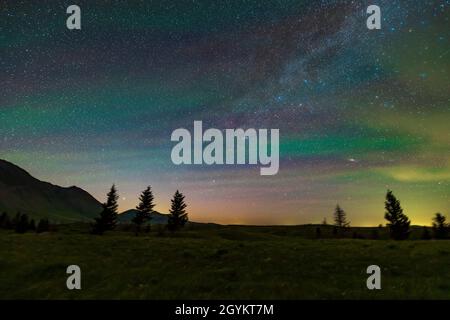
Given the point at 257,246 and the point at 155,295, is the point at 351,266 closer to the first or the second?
the point at 257,246

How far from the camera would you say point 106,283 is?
1705 centimetres

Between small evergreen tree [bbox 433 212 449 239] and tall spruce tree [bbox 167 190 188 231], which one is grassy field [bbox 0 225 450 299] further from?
small evergreen tree [bbox 433 212 449 239]

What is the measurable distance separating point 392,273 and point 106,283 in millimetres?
16296

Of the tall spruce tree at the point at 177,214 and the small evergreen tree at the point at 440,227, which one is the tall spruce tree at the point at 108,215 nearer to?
the tall spruce tree at the point at 177,214

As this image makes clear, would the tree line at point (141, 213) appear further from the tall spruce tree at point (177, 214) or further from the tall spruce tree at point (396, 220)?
the tall spruce tree at point (396, 220)

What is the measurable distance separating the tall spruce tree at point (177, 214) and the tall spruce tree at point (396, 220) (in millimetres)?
62181

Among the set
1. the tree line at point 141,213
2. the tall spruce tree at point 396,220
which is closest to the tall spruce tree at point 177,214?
the tree line at point 141,213

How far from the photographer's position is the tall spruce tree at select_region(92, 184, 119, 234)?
279ft

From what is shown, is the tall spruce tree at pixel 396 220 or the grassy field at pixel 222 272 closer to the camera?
the grassy field at pixel 222 272

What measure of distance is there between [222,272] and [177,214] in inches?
3243

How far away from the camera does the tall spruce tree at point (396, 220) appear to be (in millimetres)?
93750
